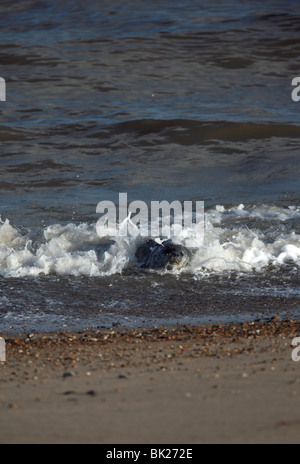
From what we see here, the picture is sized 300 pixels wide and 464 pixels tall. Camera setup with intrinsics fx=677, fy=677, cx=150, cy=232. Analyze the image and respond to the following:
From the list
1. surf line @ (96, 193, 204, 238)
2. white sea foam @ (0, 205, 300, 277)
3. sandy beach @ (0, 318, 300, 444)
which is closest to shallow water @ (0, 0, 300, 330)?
white sea foam @ (0, 205, 300, 277)

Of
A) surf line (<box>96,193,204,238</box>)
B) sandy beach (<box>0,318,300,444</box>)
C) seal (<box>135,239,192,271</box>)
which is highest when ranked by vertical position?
surf line (<box>96,193,204,238</box>)

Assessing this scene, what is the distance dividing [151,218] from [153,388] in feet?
15.4

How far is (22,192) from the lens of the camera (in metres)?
8.66

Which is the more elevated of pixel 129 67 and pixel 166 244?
pixel 129 67

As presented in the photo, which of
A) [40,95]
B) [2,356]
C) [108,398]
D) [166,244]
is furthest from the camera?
[40,95]

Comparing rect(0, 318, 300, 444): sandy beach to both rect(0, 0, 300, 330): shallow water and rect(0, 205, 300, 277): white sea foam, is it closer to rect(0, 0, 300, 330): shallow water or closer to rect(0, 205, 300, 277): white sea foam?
rect(0, 0, 300, 330): shallow water

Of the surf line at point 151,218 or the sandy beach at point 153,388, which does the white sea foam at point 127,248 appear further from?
the sandy beach at point 153,388

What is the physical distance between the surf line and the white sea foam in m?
0.11

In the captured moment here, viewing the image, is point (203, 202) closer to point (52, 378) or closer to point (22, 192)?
point (22, 192)

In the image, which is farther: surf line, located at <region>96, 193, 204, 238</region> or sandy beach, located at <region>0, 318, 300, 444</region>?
surf line, located at <region>96, 193, 204, 238</region>

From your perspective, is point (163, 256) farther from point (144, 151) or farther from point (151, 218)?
point (144, 151)

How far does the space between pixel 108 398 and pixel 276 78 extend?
1139cm

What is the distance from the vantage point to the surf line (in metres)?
6.97

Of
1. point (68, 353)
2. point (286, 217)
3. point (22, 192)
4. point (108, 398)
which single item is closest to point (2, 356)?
point (68, 353)
